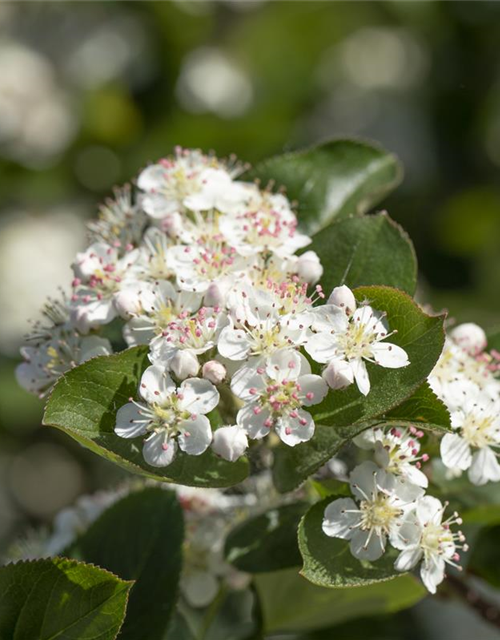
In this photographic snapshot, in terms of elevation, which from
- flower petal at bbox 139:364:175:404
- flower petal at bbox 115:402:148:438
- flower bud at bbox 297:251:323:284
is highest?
flower bud at bbox 297:251:323:284

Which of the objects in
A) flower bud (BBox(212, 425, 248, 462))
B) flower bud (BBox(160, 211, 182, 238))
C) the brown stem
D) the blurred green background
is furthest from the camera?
the blurred green background

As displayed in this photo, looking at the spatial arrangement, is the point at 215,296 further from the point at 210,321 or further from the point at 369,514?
the point at 369,514

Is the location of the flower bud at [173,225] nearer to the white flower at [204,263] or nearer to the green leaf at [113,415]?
the white flower at [204,263]

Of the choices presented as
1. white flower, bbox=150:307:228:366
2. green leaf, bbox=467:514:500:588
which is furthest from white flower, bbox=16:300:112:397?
green leaf, bbox=467:514:500:588

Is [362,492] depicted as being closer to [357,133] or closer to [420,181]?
[420,181]

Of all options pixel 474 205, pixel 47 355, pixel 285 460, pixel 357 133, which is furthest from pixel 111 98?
pixel 285 460

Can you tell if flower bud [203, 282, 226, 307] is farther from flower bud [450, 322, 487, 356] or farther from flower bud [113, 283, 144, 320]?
flower bud [450, 322, 487, 356]

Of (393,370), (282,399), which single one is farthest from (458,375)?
(282,399)
